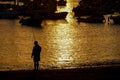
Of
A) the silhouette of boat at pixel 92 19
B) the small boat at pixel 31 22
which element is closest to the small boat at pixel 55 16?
the silhouette of boat at pixel 92 19

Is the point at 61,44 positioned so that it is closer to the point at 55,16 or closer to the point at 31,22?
the point at 31,22

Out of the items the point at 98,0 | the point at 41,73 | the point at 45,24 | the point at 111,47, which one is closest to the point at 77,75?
the point at 41,73

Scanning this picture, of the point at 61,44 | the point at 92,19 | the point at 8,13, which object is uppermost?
the point at 8,13

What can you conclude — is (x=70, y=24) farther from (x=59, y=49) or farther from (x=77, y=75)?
(x=77, y=75)

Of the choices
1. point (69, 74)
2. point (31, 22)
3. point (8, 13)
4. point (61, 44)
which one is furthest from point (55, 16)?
point (69, 74)

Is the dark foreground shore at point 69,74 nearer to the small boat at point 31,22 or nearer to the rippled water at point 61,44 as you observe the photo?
the rippled water at point 61,44

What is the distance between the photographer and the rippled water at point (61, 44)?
39719mm

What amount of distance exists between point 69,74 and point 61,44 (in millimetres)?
29570

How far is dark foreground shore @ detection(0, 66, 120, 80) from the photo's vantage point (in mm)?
25047

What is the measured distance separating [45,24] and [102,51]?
1072 inches

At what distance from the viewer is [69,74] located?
26.2m

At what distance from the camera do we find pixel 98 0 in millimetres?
91375

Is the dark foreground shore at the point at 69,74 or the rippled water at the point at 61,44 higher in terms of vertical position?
the dark foreground shore at the point at 69,74

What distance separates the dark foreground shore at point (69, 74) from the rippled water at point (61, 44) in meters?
6.32
